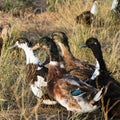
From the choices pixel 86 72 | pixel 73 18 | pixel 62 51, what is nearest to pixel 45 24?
pixel 73 18

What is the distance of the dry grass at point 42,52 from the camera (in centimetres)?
615

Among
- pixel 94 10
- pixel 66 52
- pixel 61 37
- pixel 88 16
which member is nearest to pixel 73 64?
pixel 66 52

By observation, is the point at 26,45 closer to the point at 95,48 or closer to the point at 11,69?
the point at 11,69

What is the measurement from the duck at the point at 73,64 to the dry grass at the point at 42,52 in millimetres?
486

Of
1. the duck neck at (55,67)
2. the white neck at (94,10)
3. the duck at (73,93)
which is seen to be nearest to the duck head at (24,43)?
the duck neck at (55,67)

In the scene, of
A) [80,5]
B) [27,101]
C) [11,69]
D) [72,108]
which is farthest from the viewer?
[80,5]

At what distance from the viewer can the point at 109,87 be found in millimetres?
6004

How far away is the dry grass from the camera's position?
615 cm

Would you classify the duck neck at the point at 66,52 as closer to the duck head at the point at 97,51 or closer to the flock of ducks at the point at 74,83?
the flock of ducks at the point at 74,83

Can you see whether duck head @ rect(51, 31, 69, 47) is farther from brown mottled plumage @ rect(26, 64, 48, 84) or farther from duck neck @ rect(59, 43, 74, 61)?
brown mottled plumage @ rect(26, 64, 48, 84)

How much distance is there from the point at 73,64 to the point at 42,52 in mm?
1608

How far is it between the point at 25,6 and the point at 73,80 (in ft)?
22.8

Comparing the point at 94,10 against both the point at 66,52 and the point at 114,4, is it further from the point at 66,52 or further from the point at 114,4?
the point at 66,52

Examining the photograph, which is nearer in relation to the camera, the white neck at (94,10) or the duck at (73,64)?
the duck at (73,64)
